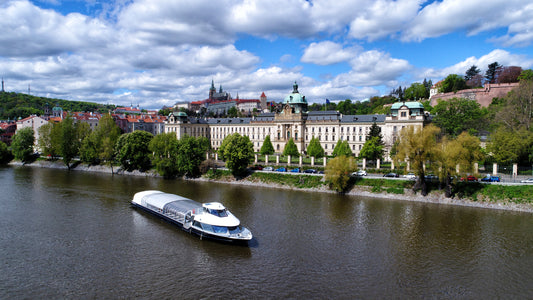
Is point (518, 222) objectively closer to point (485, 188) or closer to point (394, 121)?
point (485, 188)

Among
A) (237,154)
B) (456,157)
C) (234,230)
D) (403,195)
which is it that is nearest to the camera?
(234,230)

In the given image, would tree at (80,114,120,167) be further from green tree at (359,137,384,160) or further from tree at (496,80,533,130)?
tree at (496,80,533,130)

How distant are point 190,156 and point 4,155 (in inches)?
2462

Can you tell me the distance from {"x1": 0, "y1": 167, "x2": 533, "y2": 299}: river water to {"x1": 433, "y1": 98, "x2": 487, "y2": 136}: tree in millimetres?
35753

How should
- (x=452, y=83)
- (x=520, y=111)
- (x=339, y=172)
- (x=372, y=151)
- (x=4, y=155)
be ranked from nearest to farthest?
(x=339, y=172)
(x=372, y=151)
(x=520, y=111)
(x=4, y=155)
(x=452, y=83)

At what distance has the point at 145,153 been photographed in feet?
235

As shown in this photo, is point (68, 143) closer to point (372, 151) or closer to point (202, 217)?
point (202, 217)

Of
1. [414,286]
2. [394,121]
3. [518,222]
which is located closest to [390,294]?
[414,286]

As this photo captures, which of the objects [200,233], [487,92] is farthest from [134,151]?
[487,92]

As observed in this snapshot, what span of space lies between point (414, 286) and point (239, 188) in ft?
125

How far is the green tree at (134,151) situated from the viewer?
70188 mm

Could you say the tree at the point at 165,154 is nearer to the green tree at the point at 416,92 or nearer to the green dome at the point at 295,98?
the green dome at the point at 295,98

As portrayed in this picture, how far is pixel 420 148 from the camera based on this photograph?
45.5m

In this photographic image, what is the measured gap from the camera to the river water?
21.3 m
